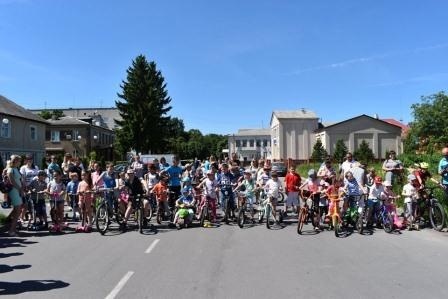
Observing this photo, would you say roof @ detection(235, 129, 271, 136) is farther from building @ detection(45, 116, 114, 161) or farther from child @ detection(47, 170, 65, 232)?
child @ detection(47, 170, 65, 232)

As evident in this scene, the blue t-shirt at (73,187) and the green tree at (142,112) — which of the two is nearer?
the blue t-shirt at (73,187)

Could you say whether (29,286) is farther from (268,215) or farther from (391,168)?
(391,168)

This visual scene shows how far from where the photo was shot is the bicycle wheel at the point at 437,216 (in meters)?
12.0

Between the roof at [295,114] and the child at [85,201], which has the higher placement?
the roof at [295,114]

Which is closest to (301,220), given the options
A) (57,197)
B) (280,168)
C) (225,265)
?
(225,265)

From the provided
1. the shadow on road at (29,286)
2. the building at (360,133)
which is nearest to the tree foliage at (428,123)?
the building at (360,133)

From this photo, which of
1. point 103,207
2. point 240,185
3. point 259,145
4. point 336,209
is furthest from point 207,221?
point 259,145

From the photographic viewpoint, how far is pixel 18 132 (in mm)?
44781

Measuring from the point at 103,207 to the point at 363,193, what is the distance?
23.3 feet

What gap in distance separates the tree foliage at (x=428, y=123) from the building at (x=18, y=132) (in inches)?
2275

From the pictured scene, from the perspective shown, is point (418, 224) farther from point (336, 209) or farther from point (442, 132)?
point (442, 132)

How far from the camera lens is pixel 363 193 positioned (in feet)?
42.4

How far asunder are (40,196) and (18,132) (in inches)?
1354

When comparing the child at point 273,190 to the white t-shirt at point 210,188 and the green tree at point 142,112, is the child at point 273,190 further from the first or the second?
the green tree at point 142,112
